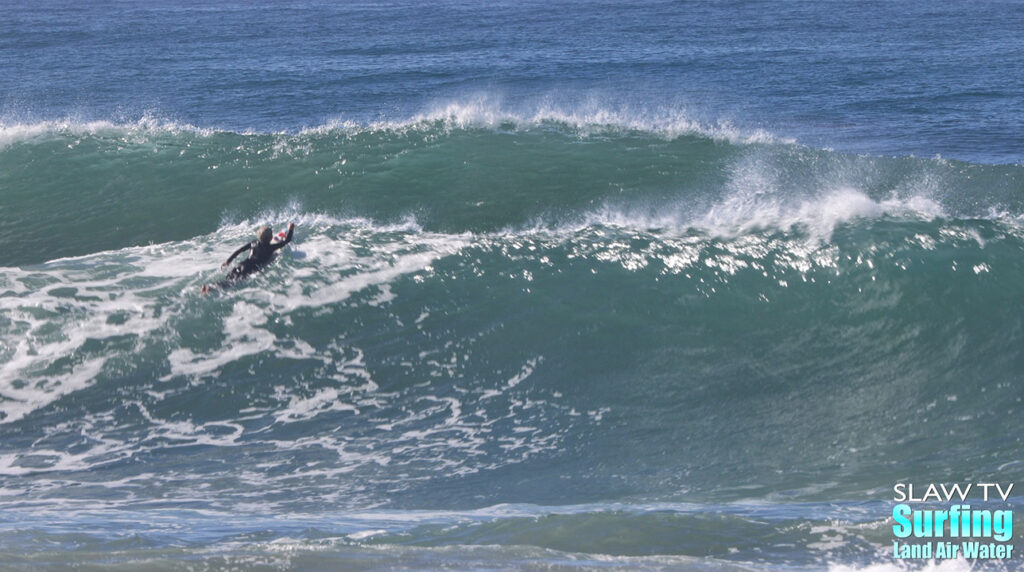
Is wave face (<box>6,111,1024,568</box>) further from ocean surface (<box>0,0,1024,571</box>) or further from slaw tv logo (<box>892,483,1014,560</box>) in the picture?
slaw tv logo (<box>892,483,1014,560</box>)

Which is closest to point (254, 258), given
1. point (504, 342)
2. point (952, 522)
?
point (504, 342)

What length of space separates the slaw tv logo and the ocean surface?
0.14 meters

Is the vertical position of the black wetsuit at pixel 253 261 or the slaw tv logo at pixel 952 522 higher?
the black wetsuit at pixel 253 261

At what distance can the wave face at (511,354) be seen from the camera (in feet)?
29.3

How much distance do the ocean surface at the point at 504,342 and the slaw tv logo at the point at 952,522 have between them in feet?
0.45

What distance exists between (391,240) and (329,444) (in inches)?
188

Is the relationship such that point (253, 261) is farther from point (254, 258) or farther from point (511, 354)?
point (511, 354)

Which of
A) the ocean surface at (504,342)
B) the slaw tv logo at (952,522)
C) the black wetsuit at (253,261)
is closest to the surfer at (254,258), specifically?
the black wetsuit at (253,261)

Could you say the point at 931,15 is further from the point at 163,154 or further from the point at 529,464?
the point at 529,464

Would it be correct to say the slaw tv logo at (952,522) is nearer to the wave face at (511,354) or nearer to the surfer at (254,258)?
the wave face at (511,354)

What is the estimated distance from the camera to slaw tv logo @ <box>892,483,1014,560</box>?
25.7 ft

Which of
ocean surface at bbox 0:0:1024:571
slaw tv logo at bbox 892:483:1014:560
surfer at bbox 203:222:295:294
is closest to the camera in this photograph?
slaw tv logo at bbox 892:483:1014:560

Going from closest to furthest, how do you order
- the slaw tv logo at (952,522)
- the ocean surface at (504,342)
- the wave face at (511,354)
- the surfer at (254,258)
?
1. the slaw tv logo at (952,522)
2. the ocean surface at (504,342)
3. the wave face at (511,354)
4. the surfer at (254,258)

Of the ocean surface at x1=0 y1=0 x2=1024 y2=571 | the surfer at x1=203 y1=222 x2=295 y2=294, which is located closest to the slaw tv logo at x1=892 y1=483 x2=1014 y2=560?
the ocean surface at x1=0 y1=0 x2=1024 y2=571
